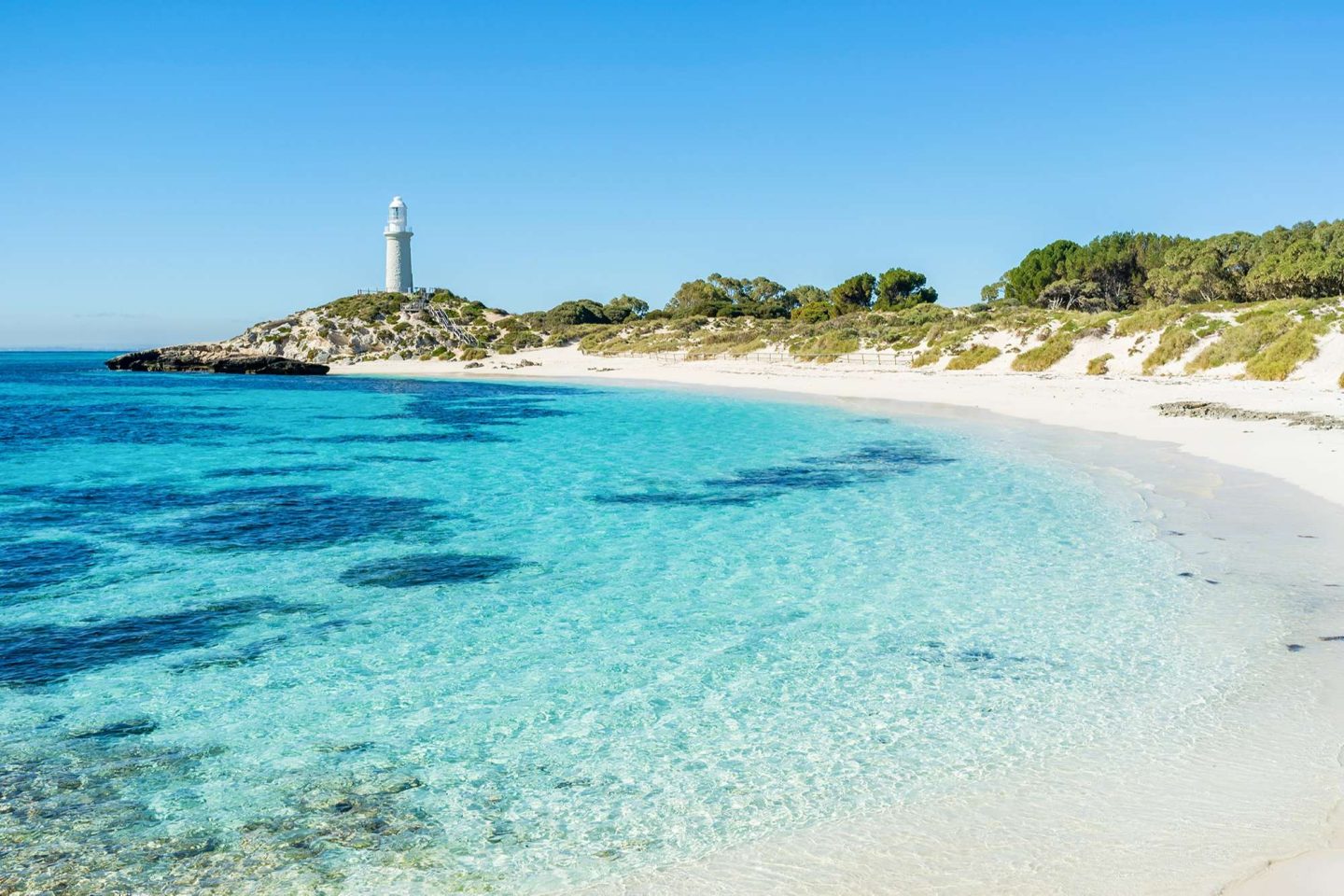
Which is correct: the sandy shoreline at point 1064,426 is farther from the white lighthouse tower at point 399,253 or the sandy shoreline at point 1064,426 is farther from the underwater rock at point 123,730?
the white lighthouse tower at point 399,253

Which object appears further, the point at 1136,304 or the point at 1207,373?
the point at 1136,304

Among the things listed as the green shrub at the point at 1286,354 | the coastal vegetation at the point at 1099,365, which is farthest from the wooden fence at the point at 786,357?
the green shrub at the point at 1286,354

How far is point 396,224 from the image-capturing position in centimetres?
11831

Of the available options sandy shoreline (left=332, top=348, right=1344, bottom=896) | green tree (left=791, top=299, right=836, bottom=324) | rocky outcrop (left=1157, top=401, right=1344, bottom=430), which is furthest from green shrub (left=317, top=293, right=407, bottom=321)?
rocky outcrop (left=1157, top=401, right=1344, bottom=430)

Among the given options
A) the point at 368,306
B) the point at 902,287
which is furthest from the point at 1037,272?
the point at 368,306

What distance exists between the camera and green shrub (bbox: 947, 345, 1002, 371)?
49.7 metres

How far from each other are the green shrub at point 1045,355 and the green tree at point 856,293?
51.9 meters

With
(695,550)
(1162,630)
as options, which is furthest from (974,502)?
(1162,630)

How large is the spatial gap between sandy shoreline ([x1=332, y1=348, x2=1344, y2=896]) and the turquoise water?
0.42 m

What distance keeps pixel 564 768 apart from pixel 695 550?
6.79m

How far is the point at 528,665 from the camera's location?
8438 mm

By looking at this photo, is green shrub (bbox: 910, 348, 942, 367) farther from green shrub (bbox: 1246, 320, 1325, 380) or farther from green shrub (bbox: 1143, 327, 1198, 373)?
green shrub (bbox: 1246, 320, 1325, 380)

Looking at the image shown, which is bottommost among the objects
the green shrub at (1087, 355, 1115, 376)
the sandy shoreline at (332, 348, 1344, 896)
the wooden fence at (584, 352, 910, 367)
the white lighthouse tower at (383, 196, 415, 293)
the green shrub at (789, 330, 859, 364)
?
the sandy shoreline at (332, 348, 1344, 896)

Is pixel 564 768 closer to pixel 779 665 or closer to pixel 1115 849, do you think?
pixel 779 665
